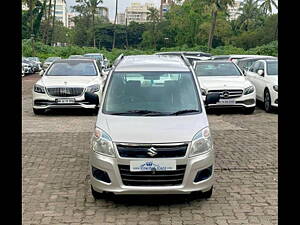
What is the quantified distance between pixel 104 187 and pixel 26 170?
2.37 m

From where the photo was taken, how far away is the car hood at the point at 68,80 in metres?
12.3

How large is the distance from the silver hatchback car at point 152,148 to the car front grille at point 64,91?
6.65 metres

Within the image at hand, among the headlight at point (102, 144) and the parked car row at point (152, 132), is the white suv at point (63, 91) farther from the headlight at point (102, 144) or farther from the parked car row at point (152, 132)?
the headlight at point (102, 144)

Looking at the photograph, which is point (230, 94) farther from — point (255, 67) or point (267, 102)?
point (255, 67)

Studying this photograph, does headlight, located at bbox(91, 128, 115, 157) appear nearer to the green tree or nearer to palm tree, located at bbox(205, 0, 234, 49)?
palm tree, located at bbox(205, 0, 234, 49)

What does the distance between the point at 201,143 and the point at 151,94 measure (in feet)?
4.19

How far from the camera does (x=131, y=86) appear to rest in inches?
237

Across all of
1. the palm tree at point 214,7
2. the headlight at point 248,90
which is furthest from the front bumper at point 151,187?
the palm tree at point 214,7

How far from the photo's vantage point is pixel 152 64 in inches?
255

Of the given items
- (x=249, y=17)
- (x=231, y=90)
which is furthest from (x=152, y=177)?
(x=249, y=17)

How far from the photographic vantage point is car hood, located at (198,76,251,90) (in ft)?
41.1

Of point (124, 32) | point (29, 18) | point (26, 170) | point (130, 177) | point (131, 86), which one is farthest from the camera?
point (124, 32)
